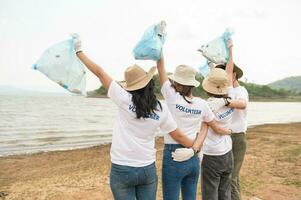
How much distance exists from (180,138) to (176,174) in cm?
36

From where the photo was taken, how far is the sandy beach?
6.39 meters

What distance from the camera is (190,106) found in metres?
3.18

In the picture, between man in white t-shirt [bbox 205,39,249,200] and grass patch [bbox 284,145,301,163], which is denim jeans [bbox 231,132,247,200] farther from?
grass patch [bbox 284,145,301,163]

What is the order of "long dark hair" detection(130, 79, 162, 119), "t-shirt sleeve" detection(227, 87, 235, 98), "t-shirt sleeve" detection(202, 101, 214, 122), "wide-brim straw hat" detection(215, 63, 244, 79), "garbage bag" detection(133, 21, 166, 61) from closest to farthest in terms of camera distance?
"long dark hair" detection(130, 79, 162, 119), "garbage bag" detection(133, 21, 166, 61), "t-shirt sleeve" detection(202, 101, 214, 122), "t-shirt sleeve" detection(227, 87, 235, 98), "wide-brim straw hat" detection(215, 63, 244, 79)

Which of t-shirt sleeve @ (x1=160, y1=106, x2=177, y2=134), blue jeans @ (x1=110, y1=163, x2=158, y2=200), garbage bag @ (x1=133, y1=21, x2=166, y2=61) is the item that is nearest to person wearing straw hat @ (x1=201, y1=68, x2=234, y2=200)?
garbage bag @ (x1=133, y1=21, x2=166, y2=61)

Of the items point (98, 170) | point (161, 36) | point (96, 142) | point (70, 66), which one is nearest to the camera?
point (70, 66)

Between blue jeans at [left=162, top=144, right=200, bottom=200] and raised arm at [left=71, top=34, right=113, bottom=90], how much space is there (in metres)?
0.90

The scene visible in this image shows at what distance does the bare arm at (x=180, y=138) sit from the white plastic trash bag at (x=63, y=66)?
84 cm

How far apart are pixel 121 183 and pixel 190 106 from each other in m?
0.92

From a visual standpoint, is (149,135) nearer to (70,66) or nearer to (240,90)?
(70,66)

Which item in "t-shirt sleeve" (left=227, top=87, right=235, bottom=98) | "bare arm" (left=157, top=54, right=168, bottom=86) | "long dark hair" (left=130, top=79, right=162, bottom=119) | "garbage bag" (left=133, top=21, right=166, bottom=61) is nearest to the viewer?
"long dark hair" (left=130, top=79, right=162, bottom=119)

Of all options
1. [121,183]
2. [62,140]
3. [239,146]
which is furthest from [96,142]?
[121,183]

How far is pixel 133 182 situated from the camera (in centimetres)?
274

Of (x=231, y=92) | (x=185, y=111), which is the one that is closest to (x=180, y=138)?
(x=185, y=111)
